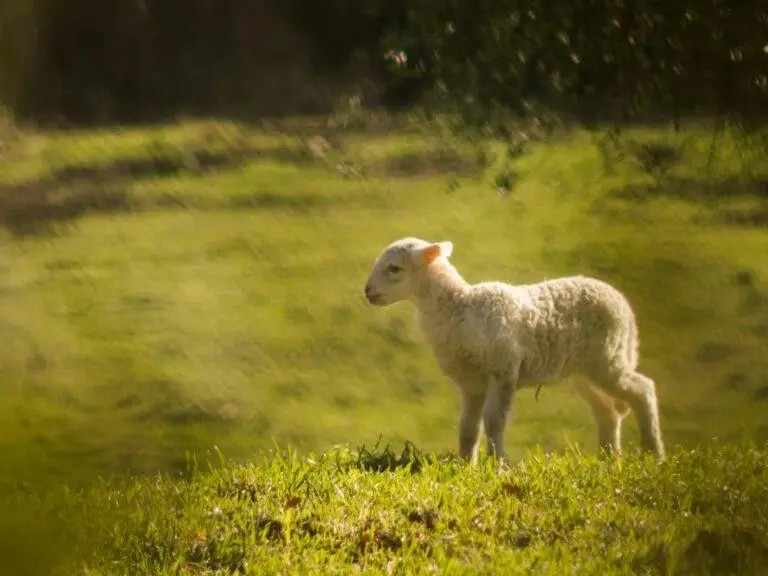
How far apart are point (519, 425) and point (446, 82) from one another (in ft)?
8.12

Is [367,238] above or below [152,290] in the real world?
above

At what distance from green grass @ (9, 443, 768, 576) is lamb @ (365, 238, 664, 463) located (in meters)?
0.35

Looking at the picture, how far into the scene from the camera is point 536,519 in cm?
433

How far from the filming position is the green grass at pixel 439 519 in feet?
12.9

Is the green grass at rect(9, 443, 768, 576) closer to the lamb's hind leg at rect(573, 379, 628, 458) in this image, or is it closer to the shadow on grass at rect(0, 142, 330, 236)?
the lamb's hind leg at rect(573, 379, 628, 458)

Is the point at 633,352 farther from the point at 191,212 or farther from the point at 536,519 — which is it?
the point at 191,212

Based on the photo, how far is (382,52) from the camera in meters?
6.14

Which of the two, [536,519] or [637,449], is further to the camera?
[637,449]

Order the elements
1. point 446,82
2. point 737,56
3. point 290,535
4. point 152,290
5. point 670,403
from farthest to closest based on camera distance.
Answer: point 152,290 < point 670,403 < point 446,82 < point 737,56 < point 290,535

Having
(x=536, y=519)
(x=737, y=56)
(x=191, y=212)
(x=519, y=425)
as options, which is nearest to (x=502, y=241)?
(x=519, y=425)

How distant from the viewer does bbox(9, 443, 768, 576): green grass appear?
155 inches

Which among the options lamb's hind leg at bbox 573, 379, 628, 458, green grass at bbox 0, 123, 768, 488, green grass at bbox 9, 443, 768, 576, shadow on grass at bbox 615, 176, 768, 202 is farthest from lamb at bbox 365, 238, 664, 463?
shadow on grass at bbox 615, 176, 768, 202

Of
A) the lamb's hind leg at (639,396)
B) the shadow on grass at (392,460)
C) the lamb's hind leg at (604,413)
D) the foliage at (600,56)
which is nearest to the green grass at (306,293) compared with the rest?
the lamb's hind leg at (604,413)

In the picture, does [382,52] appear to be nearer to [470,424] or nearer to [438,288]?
[438,288]
